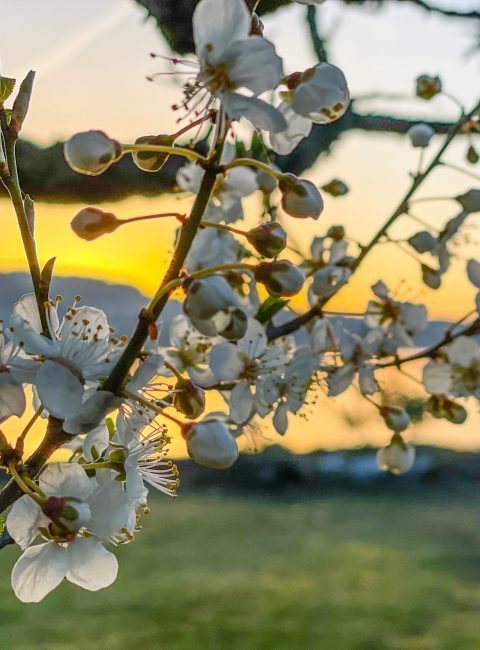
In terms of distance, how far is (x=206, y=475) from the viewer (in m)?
4.65

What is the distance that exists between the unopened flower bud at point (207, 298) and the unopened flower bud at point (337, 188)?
1.81 ft

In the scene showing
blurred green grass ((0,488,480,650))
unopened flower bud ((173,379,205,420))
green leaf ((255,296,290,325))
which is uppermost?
unopened flower bud ((173,379,205,420))

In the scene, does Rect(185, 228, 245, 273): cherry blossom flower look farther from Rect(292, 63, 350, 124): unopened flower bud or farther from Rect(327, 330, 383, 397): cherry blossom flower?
Rect(292, 63, 350, 124): unopened flower bud

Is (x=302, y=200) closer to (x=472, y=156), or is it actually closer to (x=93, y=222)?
(x=93, y=222)

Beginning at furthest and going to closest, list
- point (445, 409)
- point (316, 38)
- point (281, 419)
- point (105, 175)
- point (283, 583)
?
1. point (283, 583)
2. point (105, 175)
3. point (316, 38)
4. point (445, 409)
5. point (281, 419)

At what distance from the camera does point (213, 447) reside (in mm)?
365

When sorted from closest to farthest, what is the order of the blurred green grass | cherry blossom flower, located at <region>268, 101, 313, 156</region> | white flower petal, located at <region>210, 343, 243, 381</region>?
cherry blossom flower, located at <region>268, 101, 313, 156</region>
white flower petal, located at <region>210, 343, 243, 381</region>
the blurred green grass

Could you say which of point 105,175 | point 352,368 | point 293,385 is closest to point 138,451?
point 293,385

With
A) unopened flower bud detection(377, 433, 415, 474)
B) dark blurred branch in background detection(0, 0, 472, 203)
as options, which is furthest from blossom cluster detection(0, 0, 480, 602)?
dark blurred branch in background detection(0, 0, 472, 203)

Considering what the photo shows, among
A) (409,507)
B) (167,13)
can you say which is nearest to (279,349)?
(167,13)

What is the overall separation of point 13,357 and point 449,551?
12.2ft

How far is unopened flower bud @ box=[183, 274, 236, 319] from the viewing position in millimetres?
323

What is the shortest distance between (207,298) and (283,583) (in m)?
3.25

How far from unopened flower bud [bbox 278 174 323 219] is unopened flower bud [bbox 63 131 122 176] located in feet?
0.24
